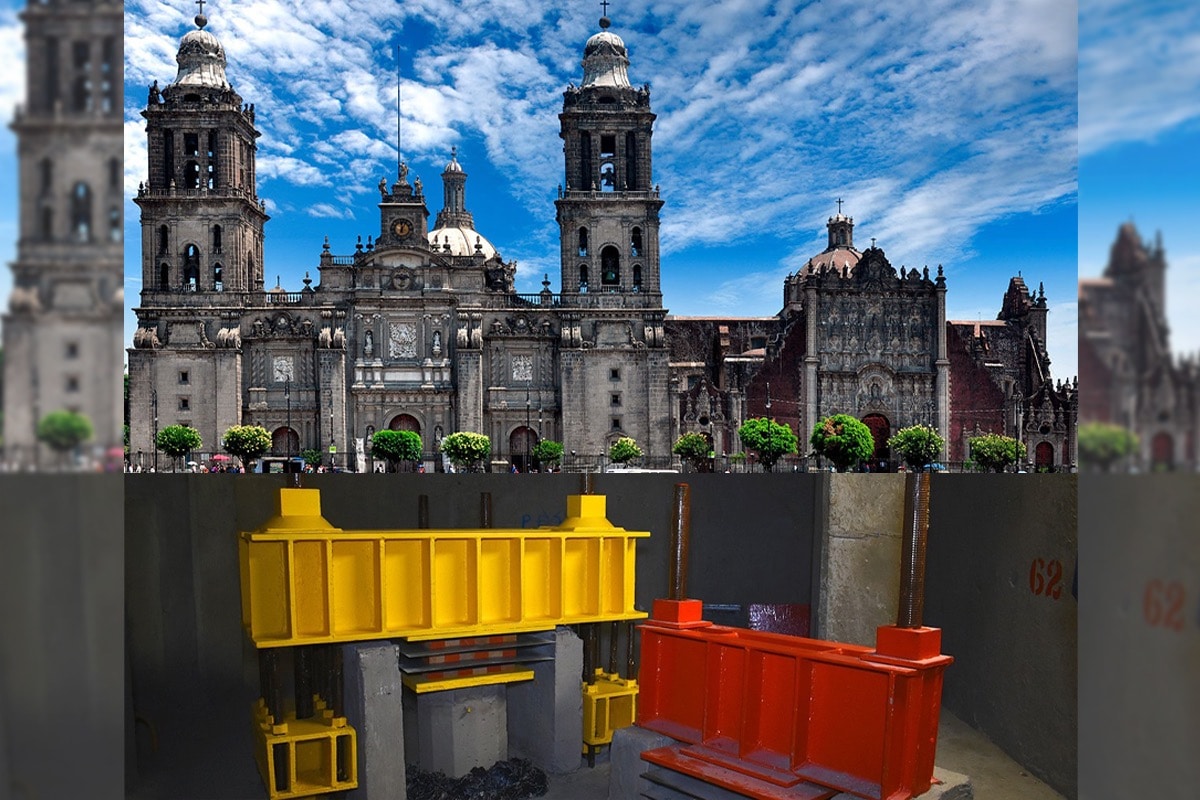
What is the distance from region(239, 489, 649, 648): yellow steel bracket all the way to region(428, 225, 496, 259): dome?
50925 millimetres

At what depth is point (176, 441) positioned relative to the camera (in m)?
41.7

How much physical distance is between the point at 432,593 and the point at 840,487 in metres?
5.53

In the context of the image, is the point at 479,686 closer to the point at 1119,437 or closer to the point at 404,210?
the point at 1119,437

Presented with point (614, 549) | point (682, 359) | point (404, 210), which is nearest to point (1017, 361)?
point (682, 359)

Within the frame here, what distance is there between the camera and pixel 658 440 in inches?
1768

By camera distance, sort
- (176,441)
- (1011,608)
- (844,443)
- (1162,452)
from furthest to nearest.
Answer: (176,441), (844,443), (1011,608), (1162,452)

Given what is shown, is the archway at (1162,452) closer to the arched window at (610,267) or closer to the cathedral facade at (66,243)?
the cathedral facade at (66,243)

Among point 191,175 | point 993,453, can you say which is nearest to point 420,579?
point 993,453

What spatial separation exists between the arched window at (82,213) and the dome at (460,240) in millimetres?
56531

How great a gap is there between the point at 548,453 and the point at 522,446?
3.01 m

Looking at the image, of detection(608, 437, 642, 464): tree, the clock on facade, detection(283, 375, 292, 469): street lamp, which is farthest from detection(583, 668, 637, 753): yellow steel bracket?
the clock on facade

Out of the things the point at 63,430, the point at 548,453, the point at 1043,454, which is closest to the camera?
the point at 63,430

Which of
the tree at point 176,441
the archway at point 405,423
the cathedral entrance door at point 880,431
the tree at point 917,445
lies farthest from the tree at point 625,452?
the tree at point 176,441

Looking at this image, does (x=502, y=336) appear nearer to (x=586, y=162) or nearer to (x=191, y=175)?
(x=586, y=162)
